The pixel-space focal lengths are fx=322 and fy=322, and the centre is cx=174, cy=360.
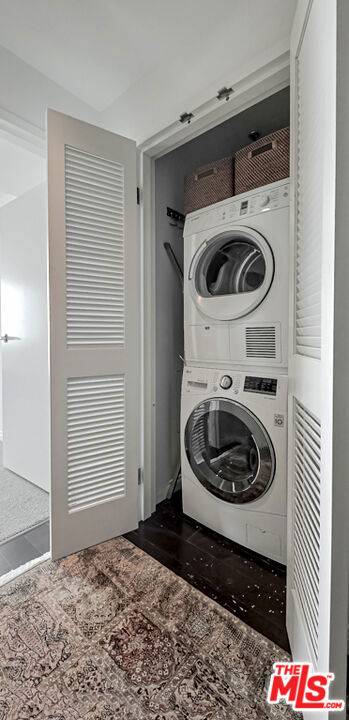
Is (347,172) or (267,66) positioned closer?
(347,172)

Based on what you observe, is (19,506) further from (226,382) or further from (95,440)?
(226,382)

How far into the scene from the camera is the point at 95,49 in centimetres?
155

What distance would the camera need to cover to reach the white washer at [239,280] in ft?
4.80

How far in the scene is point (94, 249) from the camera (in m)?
1.61

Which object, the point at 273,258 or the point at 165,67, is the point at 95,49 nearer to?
the point at 165,67

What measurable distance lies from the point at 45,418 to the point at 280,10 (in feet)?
7.81

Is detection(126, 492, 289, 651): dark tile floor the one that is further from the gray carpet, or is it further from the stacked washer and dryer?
the gray carpet

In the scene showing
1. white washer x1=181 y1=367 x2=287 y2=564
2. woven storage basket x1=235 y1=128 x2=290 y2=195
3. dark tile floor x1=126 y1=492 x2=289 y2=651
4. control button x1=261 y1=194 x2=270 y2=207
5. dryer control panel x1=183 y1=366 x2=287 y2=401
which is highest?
woven storage basket x1=235 y1=128 x2=290 y2=195

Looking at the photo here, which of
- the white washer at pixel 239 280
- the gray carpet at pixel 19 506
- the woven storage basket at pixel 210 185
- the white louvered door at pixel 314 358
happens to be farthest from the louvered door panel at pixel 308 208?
the gray carpet at pixel 19 506

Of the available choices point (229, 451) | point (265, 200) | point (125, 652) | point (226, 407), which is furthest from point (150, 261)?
point (125, 652)

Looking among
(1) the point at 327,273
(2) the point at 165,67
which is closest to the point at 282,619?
(1) the point at 327,273

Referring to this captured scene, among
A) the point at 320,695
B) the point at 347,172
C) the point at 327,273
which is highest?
the point at 347,172

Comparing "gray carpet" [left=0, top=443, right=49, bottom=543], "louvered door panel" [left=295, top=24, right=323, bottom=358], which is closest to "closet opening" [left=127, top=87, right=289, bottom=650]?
"louvered door panel" [left=295, top=24, right=323, bottom=358]

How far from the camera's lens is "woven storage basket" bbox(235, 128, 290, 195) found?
4.82 ft
